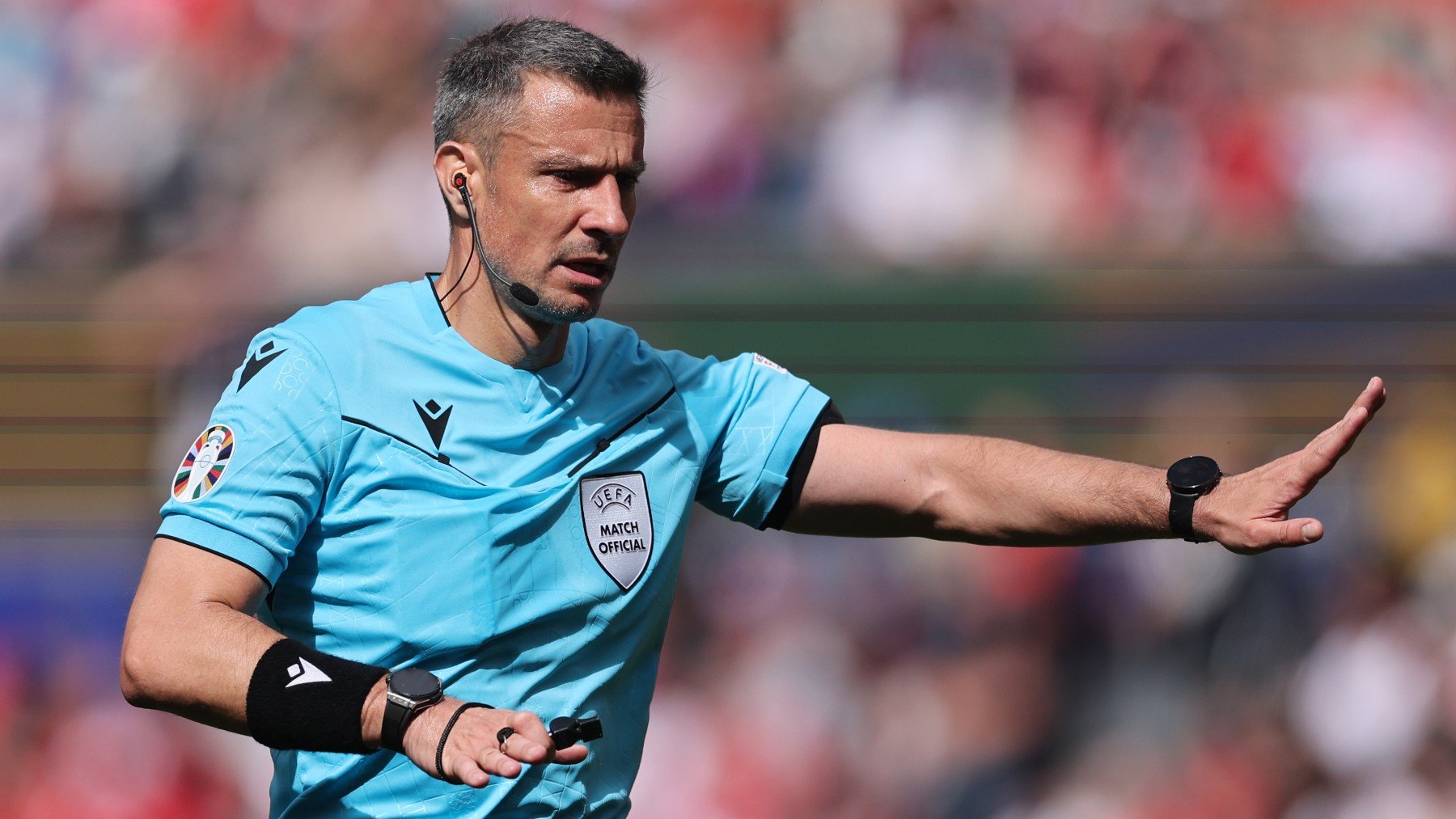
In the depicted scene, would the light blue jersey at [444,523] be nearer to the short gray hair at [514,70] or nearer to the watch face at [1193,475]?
the short gray hair at [514,70]

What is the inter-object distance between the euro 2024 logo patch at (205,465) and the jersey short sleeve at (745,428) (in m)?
0.85

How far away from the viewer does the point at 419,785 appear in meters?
2.34

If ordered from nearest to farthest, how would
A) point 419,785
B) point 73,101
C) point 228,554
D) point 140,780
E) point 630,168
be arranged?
point 228,554 → point 419,785 → point 630,168 → point 140,780 → point 73,101

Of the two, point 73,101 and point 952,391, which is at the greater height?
point 73,101

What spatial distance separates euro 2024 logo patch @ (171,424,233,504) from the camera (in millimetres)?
2158

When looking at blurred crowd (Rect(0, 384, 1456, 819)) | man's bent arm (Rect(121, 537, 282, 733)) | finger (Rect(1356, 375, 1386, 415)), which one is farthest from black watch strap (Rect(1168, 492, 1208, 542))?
blurred crowd (Rect(0, 384, 1456, 819))

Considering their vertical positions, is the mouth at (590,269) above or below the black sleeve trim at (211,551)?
above

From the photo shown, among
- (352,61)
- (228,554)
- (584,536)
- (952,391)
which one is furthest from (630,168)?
(352,61)

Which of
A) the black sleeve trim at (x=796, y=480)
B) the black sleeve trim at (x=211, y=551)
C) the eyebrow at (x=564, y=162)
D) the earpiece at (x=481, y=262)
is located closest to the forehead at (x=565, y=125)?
the eyebrow at (x=564, y=162)

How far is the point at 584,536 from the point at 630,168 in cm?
63

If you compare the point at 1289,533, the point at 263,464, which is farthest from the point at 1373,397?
the point at 263,464

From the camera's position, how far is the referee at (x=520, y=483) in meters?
2.19

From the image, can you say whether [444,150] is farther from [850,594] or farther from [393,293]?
[850,594]

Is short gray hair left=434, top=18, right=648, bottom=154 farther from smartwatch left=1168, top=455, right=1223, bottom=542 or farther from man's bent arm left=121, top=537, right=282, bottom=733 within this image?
Answer: smartwatch left=1168, top=455, right=1223, bottom=542
